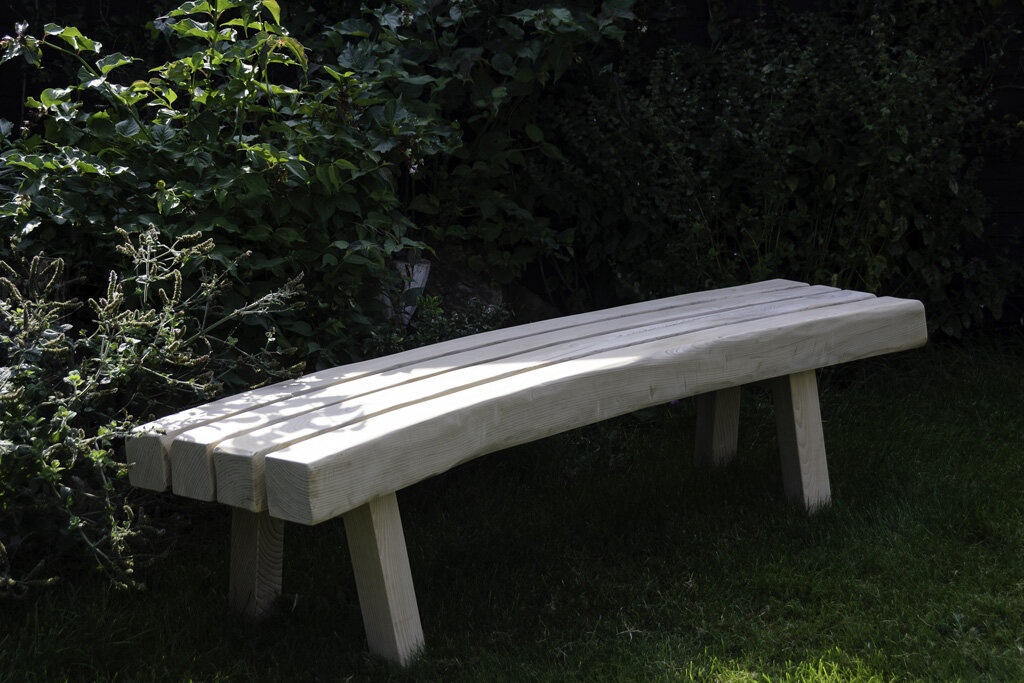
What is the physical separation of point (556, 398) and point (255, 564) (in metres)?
0.80

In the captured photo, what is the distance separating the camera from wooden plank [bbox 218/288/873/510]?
5.73 feet

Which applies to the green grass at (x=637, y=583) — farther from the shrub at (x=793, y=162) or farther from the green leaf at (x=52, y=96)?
the green leaf at (x=52, y=96)

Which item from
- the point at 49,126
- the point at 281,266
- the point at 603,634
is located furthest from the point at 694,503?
the point at 49,126

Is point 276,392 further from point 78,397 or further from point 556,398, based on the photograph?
point 556,398

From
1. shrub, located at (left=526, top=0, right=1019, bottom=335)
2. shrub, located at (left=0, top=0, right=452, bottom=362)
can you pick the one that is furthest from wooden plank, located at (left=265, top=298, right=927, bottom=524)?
shrub, located at (left=526, top=0, right=1019, bottom=335)

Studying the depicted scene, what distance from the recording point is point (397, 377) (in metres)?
2.21

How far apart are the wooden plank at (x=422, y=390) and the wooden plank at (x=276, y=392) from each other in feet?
0.47

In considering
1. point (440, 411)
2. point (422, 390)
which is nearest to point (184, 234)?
point (422, 390)

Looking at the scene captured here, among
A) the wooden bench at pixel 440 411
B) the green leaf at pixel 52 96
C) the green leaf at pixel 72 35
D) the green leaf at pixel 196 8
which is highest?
the green leaf at pixel 196 8

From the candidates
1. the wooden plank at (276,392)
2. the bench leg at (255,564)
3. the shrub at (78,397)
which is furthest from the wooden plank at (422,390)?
the bench leg at (255,564)

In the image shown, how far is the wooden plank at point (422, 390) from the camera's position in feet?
5.73

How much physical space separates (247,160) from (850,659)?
6.39ft

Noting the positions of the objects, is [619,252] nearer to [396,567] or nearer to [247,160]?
[247,160]

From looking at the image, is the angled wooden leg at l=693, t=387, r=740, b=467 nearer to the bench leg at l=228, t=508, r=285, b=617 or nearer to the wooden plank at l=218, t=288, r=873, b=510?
the wooden plank at l=218, t=288, r=873, b=510
